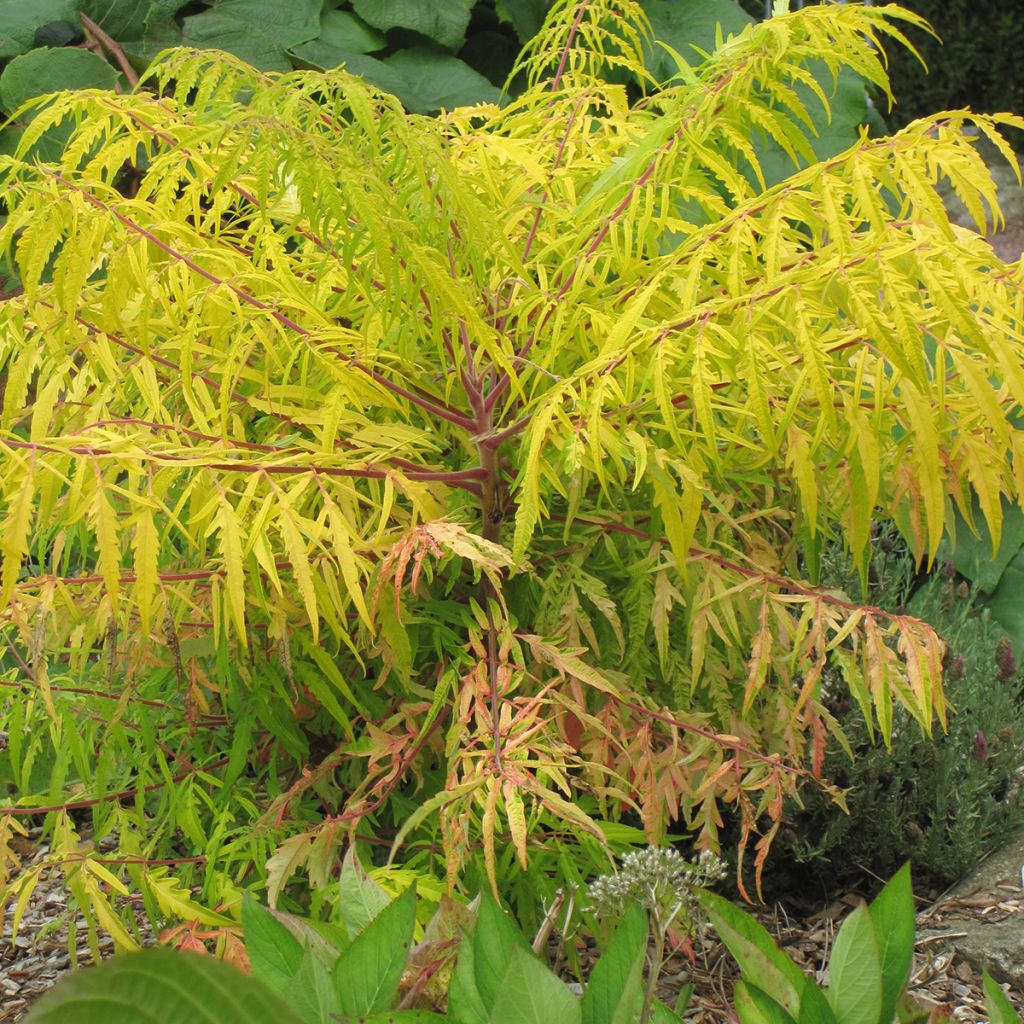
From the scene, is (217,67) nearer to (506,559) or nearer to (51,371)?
(51,371)

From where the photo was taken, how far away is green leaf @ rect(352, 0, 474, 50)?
3.38 meters

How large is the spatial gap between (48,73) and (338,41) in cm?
76

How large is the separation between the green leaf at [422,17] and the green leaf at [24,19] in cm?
75

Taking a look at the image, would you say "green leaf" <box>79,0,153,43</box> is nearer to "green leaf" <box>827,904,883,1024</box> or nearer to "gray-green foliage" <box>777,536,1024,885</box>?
"gray-green foliage" <box>777,536,1024,885</box>

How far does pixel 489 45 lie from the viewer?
3684mm

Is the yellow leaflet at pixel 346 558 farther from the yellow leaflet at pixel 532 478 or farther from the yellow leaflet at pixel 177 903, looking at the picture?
the yellow leaflet at pixel 177 903

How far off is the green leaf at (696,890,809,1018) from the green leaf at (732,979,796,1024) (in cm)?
3

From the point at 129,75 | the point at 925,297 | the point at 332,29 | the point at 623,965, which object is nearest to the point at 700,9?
the point at 332,29

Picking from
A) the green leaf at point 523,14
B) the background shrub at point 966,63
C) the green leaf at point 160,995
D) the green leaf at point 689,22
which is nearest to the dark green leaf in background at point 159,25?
the green leaf at point 523,14

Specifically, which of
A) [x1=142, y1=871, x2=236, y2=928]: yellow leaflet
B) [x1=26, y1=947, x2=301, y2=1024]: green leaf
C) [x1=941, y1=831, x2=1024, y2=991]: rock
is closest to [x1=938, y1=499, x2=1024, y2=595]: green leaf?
[x1=941, y1=831, x2=1024, y2=991]: rock

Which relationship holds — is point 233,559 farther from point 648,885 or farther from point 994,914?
point 994,914

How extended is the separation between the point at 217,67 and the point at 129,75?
1.90m

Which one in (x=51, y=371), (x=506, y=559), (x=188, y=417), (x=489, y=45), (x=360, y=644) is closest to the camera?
(x=506, y=559)

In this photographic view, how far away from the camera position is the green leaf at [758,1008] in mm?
785
